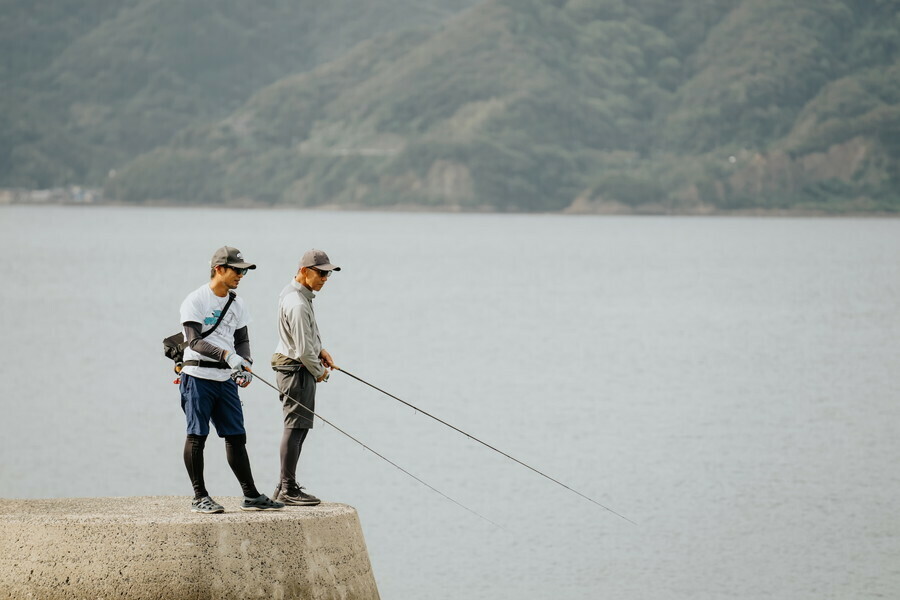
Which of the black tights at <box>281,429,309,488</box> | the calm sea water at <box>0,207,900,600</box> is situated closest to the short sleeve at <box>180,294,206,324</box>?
the black tights at <box>281,429,309,488</box>

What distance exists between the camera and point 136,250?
404 ft

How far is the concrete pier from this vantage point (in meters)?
7.54

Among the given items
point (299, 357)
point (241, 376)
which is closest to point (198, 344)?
point (241, 376)

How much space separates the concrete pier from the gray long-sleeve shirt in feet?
3.83

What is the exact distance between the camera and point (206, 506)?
820 centimetres

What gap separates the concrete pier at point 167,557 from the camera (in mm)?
7539

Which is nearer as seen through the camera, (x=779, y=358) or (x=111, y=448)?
(x=111, y=448)

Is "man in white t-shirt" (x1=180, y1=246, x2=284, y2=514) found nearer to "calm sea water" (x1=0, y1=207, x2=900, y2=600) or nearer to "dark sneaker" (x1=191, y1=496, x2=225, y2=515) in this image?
"dark sneaker" (x1=191, y1=496, x2=225, y2=515)

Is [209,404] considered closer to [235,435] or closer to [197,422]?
[197,422]

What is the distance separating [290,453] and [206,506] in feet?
3.24

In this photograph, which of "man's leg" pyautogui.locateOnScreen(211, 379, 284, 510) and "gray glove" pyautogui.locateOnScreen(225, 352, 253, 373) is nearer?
"gray glove" pyautogui.locateOnScreen(225, 352, 253, 373)

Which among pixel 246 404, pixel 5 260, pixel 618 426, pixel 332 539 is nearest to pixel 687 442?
pixel 618 426

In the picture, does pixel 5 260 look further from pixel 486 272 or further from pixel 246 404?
pixel 246 404

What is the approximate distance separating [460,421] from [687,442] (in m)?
4.72
